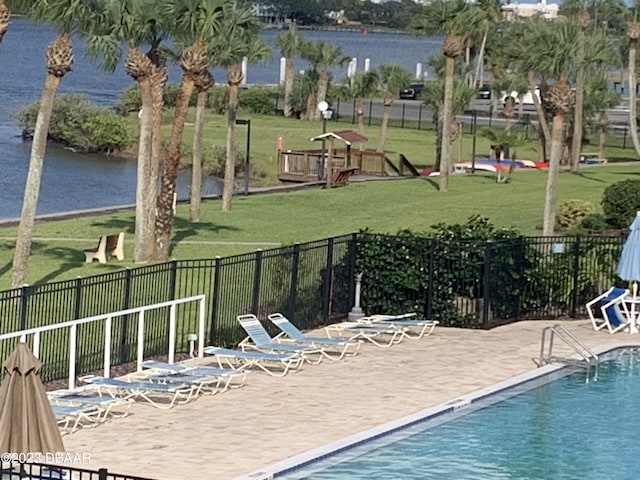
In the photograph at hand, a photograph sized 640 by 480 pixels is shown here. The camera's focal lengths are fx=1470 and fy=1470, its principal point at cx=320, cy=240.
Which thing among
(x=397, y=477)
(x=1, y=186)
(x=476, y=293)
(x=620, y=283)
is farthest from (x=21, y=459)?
(x=1, y=186)

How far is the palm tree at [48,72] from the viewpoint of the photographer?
25.1m

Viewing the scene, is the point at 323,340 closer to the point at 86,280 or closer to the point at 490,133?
the point at 86,280

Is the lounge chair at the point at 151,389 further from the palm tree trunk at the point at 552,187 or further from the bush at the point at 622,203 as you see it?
the bush at the point at 622,203

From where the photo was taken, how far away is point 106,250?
29234 millimetres

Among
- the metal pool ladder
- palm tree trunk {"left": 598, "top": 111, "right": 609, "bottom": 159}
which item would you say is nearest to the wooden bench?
the metal pool ladder

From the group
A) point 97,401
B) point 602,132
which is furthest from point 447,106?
point 97,401

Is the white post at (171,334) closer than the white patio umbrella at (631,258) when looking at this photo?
Yes

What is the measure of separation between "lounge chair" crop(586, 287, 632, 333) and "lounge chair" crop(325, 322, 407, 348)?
347cm

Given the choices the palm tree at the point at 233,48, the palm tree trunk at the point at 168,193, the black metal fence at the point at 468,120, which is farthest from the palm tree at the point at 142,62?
the black metal fence at the point at 468,120

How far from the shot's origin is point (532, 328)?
78.9ft

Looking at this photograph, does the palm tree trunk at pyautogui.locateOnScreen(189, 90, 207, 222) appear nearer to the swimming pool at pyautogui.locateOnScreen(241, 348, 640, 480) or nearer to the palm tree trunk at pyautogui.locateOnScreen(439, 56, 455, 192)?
the palm tree trunk at pyautogui.locateOnScreen(439, 56, 455, 192)

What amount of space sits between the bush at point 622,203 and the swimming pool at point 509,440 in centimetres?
1252

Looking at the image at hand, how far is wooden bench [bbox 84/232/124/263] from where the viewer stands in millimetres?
28828

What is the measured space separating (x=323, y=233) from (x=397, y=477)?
1891 centimetres
